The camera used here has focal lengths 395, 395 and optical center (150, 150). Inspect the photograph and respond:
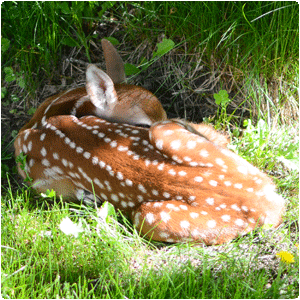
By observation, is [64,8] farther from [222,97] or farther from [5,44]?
[222,97]

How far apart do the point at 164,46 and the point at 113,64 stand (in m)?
0.43

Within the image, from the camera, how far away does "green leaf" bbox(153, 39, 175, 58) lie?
3021 millimetres

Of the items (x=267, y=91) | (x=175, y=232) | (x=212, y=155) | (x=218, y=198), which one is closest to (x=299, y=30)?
(x=267, y=91)

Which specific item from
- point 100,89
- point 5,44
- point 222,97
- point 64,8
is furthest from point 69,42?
point 222,97

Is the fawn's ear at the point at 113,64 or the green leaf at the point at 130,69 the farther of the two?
the green leaf at the point at 130,69

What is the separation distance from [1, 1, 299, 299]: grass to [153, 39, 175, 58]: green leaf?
0.10 meters

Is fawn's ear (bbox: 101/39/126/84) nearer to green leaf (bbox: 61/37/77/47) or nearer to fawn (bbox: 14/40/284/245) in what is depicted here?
fawn (bbox: 14/40/284/245)

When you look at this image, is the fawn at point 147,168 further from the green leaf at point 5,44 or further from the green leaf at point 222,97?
the green leaf at point 5,44

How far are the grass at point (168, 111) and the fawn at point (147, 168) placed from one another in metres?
0.13

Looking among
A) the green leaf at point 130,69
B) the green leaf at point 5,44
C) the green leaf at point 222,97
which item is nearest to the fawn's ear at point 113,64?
the green leaf at point 130,69

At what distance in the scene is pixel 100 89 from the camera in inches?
111

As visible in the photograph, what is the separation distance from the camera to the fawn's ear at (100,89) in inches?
107

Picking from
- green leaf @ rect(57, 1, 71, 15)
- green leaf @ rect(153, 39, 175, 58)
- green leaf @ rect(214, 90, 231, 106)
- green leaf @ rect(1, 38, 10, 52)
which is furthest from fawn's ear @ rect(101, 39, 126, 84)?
green leaf @ rect(1, 38, 10, 52)

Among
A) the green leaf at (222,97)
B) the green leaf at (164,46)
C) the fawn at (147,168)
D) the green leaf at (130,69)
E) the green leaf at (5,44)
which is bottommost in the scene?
the fawn at (147,168)
